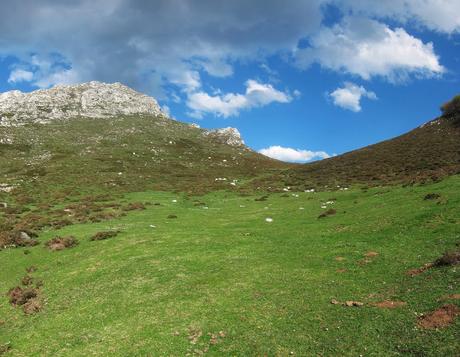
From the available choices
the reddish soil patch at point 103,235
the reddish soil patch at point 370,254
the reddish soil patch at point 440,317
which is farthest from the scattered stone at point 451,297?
the reddish soil patch at point 103,235

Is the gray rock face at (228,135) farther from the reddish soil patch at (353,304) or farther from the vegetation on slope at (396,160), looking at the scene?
the reddish soil patch at (353,304)

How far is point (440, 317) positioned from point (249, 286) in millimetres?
11362

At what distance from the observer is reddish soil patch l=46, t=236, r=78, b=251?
38125 millimetres

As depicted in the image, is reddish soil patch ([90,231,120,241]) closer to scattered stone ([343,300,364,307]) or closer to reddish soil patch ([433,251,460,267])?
scattered stone ([343,300,364,307])

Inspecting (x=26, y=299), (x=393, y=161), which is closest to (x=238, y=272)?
(x=26, y=299)

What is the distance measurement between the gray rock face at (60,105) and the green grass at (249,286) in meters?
133

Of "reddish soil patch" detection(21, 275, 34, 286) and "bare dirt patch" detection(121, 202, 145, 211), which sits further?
"bare dirt patch" detection(121, 202, 145, 211)

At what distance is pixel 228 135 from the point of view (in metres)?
169

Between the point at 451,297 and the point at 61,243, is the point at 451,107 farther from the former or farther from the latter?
the point at 61,243

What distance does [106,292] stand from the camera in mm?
27062

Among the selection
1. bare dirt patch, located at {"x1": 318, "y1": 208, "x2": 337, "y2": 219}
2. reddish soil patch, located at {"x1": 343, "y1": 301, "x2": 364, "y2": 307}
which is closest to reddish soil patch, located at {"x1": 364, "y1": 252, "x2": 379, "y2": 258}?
reddish soil patch, located at {"x1": 343, "y1": 301, "x2": 364, "y2": 307}

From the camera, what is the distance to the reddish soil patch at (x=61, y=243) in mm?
38125

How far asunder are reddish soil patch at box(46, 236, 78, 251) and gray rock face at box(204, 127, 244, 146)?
124646 millimetres

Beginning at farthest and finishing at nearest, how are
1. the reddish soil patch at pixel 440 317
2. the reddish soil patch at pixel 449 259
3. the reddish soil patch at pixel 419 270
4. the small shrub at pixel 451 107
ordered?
the small shrub at pixel 451 107 → the reddish soil patch at pixel 419 270 → the reddish soil patch at pixel 449 259 → the reddish soil patch at pixel 440 317
